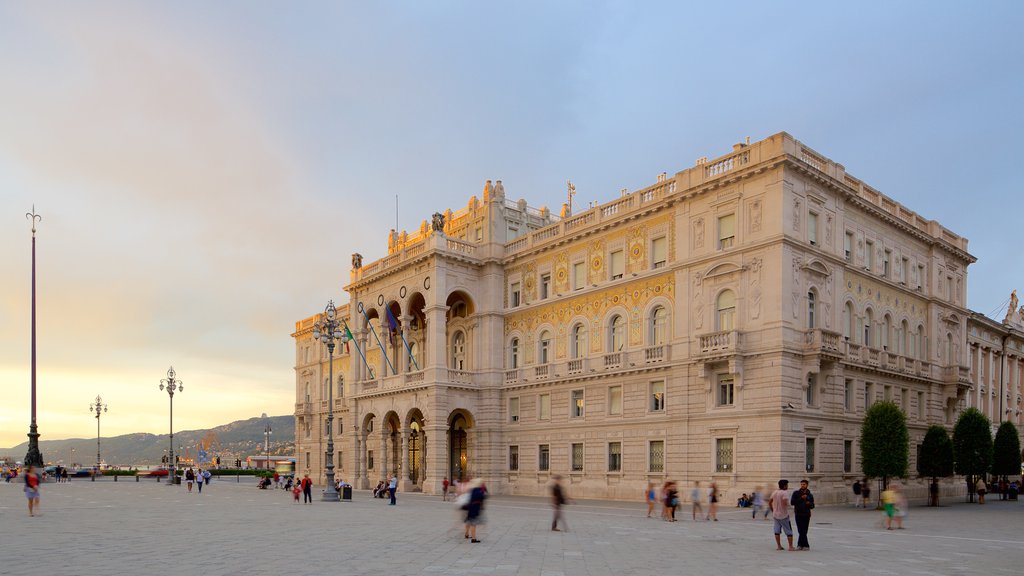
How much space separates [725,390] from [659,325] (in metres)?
5.71

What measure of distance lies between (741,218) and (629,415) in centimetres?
1229

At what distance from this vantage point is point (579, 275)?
165 ft

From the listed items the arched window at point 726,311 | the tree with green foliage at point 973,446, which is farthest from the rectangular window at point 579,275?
the tree with green foliage at point 973,446

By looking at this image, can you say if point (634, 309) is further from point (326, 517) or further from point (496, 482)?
point (326, 517)

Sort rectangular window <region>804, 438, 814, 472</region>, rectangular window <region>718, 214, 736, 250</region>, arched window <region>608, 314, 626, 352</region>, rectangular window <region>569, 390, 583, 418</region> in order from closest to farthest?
1. rectangular window <region>804, 438, 814, 472</region>
2. rectangular window <region>718, 214, 736, 250</region>
3. arched window <region>608, 314, 626, 352</region>
4. rectangular window <region>569, 390, 583, 418</region>

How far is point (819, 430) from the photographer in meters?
39.2

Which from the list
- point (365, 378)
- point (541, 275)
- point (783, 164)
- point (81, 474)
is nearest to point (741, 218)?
point (783, 164)

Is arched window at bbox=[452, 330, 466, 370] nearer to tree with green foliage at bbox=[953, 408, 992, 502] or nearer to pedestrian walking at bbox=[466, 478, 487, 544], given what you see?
tree with green foliage at bbox=[953, 408, 992, 502]

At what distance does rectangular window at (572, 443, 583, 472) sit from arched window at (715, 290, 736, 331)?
12067 millimetres

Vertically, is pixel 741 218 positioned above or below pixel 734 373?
above

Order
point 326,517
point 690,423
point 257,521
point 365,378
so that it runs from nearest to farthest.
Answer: point 257,521, point 326,517, point 690,423, point 365,378

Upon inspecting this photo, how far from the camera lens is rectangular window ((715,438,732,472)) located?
1561 inches

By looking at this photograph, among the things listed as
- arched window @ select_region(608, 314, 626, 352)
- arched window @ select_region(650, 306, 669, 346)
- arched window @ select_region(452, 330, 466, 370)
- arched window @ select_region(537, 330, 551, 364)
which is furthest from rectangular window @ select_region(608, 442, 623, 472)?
arched window @ select_region(452, 330, 466, 370)

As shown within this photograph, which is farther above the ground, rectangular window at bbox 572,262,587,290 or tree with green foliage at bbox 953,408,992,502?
rectangular window at bbox 572,262,587,290
